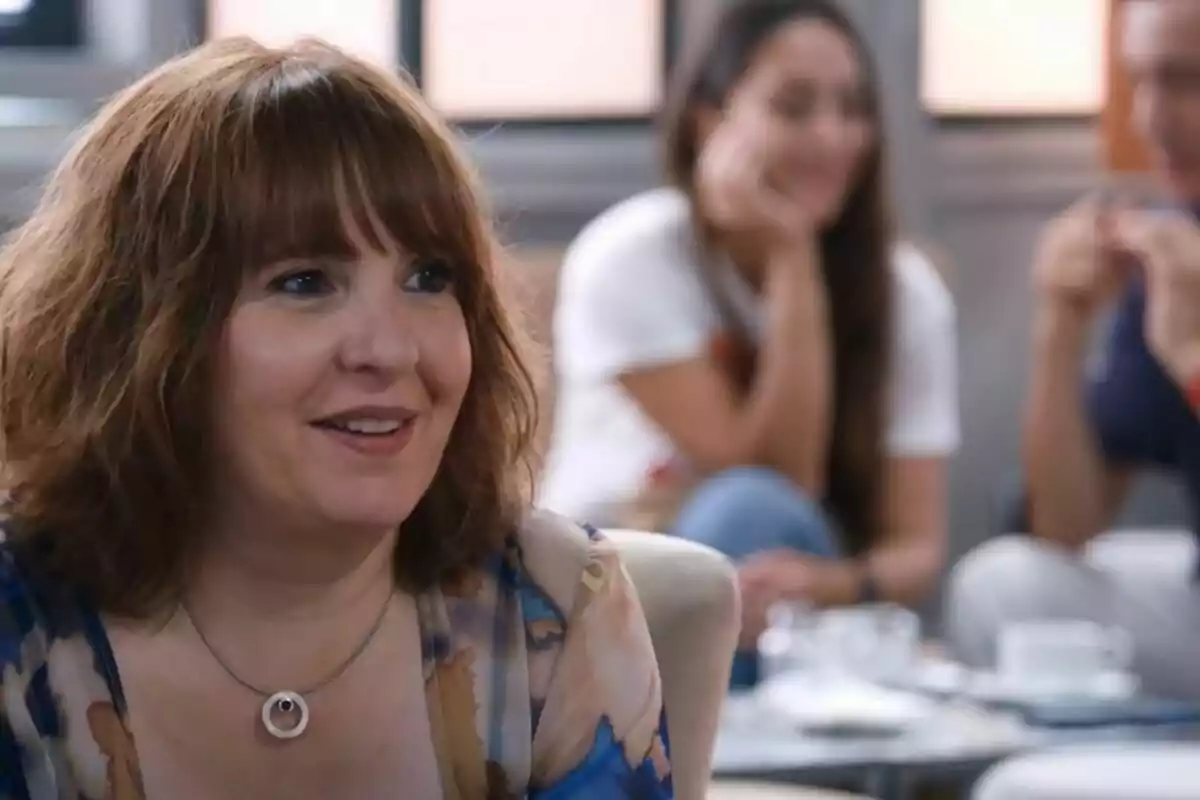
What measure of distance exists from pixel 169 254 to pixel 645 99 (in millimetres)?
2278

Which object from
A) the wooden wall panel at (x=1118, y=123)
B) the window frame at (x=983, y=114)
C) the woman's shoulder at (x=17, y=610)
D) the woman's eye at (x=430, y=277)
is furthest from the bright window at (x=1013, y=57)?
A: the woman's shoulder at (x=17, y=610)

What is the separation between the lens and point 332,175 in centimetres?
109

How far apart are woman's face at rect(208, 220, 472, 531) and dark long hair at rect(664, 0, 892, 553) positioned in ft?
4.40

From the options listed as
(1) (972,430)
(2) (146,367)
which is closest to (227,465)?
(2) (146,367)

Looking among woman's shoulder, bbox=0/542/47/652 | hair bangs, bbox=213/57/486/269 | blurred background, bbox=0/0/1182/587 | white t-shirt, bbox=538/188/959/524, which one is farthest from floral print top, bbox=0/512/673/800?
blurred background, bbox=0/0/1182/587

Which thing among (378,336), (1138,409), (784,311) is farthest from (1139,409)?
(378,336)

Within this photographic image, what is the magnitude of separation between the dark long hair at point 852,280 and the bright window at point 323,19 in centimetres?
83

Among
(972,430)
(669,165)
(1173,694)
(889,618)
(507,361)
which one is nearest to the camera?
(507,361)

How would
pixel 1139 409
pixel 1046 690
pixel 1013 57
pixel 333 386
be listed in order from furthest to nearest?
pixel 1013 57 < pixel 1139 409 < pixel 1046 690 < pixel 333 386

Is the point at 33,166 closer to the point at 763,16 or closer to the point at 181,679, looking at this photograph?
the point at 763,16

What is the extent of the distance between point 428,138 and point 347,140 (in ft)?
0.18

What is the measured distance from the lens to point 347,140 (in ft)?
3.59

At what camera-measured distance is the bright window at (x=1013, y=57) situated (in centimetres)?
334

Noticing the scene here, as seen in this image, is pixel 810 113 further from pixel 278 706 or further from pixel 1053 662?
pixel 278 706
